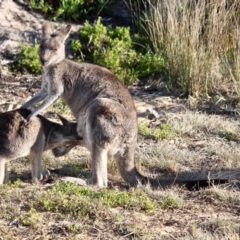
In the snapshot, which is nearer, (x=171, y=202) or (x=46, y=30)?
(x=171, y=202)

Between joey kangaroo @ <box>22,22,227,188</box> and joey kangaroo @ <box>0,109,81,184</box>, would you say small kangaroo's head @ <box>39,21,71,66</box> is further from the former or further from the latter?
joey kangaroo @ <box>0,109,81,184</box>

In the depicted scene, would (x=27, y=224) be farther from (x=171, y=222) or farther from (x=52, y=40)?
(x=52, y=40)

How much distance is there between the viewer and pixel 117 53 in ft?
37.8

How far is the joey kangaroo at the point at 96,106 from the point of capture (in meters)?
8.01

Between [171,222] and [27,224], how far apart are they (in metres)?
1.29

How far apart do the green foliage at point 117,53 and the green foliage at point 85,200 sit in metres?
3.92

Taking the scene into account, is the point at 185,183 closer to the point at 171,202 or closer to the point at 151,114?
the point at 171,202

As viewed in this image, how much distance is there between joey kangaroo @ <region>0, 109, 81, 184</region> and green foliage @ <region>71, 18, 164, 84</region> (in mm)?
2961

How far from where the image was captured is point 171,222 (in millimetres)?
7113

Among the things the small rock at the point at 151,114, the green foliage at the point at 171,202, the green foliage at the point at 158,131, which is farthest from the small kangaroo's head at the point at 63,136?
the small rock at the point at 151,114

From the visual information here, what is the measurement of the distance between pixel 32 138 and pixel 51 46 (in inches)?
48.3

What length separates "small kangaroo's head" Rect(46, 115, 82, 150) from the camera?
327 inches

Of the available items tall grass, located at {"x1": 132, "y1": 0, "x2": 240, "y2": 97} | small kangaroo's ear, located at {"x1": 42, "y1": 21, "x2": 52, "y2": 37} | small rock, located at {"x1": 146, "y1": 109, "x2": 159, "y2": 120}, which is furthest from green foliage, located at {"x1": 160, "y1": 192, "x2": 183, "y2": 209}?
tall grass, located at {"x1": 132, "y1": 0, "x2": 240, "y2": 97}

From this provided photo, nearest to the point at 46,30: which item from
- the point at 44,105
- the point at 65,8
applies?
the point at 44,105
